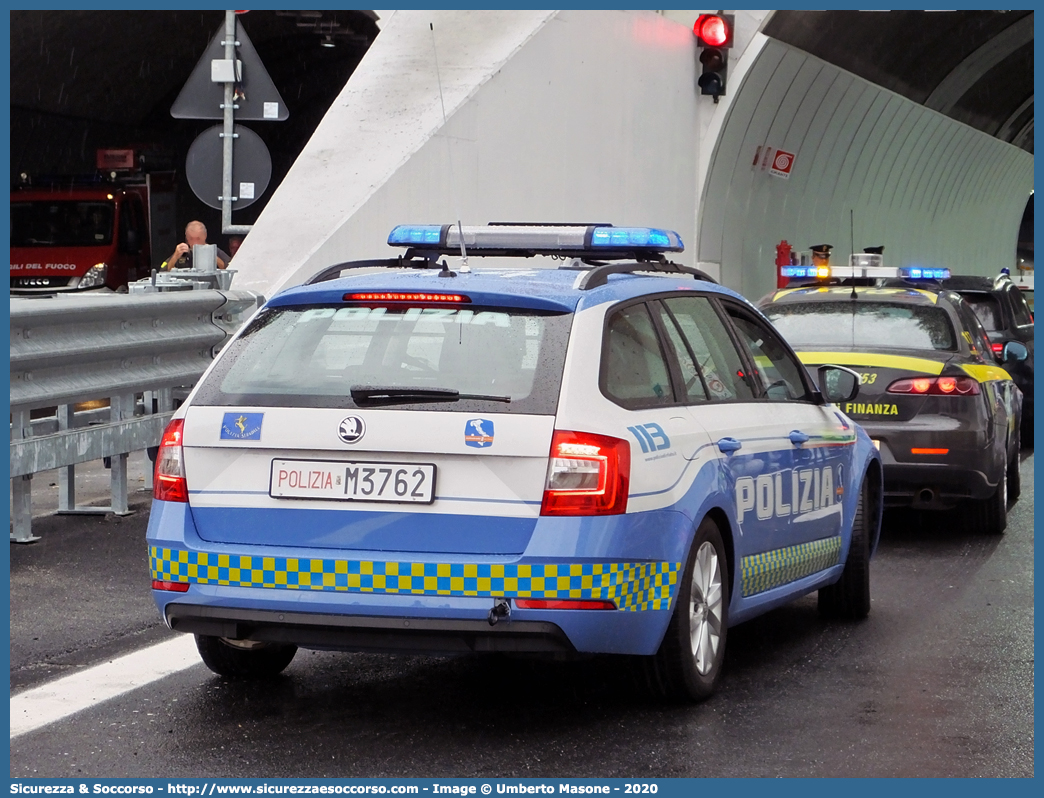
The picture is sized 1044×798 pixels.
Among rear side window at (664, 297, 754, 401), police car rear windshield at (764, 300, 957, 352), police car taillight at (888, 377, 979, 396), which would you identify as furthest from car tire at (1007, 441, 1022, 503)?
rear side window at (664, 297, 754, 401)

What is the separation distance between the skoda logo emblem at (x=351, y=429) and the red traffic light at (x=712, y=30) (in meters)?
15.7

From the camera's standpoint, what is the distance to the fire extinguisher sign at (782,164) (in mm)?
23891

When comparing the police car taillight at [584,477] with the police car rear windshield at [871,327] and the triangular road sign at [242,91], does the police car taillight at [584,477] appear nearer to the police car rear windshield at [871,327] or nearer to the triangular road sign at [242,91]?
the police car rear windshield at [871,327]

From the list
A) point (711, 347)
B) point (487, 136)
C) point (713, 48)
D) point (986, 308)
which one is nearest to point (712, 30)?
point (713, 48)

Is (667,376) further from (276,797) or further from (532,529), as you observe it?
(276,797)

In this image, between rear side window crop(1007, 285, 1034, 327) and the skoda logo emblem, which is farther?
rear side window crop(1007, 285, 1034, 327)

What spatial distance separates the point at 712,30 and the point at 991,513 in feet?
36.0

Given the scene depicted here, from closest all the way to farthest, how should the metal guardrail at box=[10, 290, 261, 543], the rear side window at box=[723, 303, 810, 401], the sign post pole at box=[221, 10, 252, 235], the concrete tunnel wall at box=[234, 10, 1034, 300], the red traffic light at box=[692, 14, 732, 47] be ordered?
the rear side window at box=[723, 303, 810, 401] < the metal guardrail at box=[10, 290, 261, 543] < the sign post pole at box=[221, 10, 252, 235] < the concrete tunnel wall at box=[234, 10, 1034, 300] < the red traffic light at box=[692, 14, 732, 47]

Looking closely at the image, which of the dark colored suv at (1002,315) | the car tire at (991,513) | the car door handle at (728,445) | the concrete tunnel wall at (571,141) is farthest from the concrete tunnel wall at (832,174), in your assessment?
the car door handle at (728,445)

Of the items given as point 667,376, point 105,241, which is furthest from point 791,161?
point 667,376

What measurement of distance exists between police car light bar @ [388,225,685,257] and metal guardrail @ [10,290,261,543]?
2.83m

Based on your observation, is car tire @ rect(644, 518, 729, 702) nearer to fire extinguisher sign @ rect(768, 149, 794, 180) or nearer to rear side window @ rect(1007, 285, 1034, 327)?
rear side window @ rect(1007, 285, 1034, 327)

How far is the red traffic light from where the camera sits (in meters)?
20.2

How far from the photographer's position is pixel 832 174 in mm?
A: 27953
